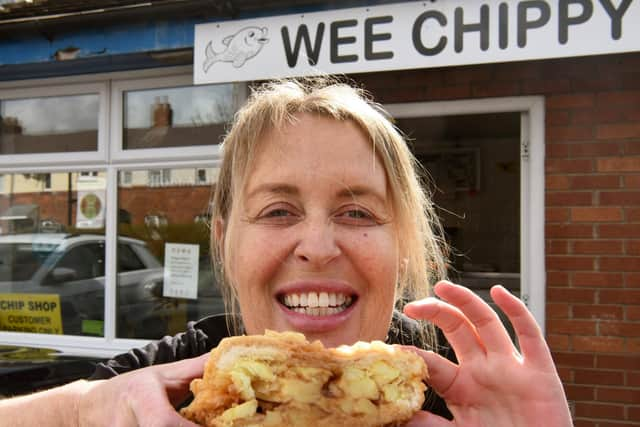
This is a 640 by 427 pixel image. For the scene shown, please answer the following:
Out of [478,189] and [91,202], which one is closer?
[91,202]

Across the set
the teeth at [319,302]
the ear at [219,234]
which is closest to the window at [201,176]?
the ear at [219,234]

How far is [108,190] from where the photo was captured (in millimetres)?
4680

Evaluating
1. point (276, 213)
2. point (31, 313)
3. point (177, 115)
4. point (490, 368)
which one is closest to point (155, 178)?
point (177, 115)

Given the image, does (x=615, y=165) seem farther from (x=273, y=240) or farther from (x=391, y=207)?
(x=273, y=240)

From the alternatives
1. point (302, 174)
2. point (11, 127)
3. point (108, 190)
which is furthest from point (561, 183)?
point (11, 127)

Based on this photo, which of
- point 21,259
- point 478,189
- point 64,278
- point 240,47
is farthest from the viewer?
point 478,189

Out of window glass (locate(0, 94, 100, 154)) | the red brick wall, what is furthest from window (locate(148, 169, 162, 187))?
the red brick wall

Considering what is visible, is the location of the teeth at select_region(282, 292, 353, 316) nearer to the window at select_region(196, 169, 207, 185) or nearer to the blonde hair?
the blonde hair

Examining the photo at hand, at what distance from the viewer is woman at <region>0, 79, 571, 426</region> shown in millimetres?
1136

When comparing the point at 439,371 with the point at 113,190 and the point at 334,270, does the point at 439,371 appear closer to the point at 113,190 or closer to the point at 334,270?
the point at 334,270

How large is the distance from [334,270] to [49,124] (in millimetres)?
4491

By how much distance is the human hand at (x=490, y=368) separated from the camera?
3.62ft

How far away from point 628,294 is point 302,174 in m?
2.92

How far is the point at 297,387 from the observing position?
41.5 inches
